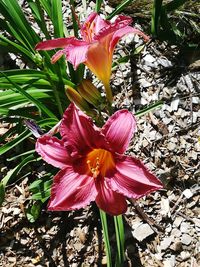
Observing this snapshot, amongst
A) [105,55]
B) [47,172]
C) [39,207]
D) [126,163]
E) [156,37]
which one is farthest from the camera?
[156,37]

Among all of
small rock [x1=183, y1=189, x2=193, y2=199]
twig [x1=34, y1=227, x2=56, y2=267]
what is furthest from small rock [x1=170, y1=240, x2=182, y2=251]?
twig [x1=34, y1=227, x2=56, y2=267]

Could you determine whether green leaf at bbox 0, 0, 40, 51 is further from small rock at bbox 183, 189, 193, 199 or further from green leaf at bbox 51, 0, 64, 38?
small rock at bbox 183, 189, 193, 199

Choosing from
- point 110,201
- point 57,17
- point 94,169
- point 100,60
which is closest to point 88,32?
point 100,60

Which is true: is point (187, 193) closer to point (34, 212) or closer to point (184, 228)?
point (184, 228)

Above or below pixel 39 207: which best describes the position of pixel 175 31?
above

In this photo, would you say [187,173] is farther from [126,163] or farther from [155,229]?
[126,163]

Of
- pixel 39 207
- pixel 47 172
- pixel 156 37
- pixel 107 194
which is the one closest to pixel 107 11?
pixel 156 37

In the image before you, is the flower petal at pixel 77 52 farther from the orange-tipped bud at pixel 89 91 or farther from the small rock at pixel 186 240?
the small rock at pixel 186 240
